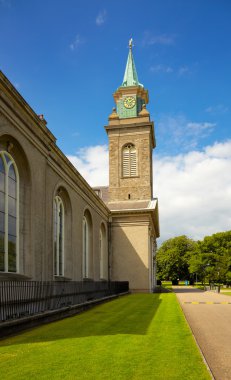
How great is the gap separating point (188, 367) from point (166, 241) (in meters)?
84.9

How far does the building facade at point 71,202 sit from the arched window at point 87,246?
73mm

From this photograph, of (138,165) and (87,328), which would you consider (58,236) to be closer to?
(87,328)

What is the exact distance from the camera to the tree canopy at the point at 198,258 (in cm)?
6334

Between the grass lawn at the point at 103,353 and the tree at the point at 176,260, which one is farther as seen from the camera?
the tree at the point at 176,260

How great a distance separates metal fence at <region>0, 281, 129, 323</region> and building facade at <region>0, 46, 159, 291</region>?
800 millimetres

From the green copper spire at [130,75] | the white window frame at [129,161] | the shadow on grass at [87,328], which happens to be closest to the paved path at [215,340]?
the shadow on grass at [87,328]

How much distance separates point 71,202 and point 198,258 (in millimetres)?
52541

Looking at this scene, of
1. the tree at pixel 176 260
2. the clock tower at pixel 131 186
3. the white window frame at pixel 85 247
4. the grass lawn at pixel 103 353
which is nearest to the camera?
the grass lawn at pixel 103 353

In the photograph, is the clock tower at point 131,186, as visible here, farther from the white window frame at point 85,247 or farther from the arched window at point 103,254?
the white window frame at point 85,247

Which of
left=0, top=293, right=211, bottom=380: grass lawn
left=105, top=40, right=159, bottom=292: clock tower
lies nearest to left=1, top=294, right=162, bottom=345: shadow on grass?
left=0, top=293, right=211, bottom=380: grass lawn

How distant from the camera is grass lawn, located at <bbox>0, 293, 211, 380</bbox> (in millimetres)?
6781

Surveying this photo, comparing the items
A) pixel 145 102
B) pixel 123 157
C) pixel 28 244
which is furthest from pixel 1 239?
pixel 145 102

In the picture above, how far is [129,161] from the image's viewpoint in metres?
41.6

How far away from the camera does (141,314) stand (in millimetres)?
16109
